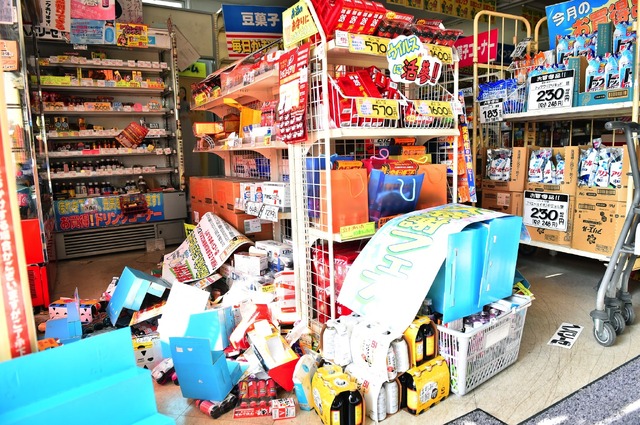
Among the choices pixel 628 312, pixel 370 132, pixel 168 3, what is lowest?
pixel 628 312

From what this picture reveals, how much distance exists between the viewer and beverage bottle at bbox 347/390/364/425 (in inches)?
74.5

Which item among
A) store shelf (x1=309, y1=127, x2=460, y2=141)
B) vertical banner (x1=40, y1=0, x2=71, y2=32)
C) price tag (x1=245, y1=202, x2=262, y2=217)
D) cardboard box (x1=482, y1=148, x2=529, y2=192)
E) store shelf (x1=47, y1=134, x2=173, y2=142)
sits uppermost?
vertical banner (x1=40, y1=0, x2=71, y2=32)

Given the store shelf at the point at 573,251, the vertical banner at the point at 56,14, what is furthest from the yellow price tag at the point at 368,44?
the vertical banner at the point at 56,14

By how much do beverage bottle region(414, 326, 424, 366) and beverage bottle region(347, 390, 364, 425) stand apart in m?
0.33

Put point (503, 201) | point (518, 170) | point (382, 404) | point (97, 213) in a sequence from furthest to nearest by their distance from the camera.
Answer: point (97, 213), point (503, 201), point (518, 170), point (382, 404)

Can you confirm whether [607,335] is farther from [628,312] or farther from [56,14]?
[56,14]

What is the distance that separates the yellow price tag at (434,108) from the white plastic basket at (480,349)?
4.06ft

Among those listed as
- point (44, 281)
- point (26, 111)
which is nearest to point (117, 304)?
point (44, 281)

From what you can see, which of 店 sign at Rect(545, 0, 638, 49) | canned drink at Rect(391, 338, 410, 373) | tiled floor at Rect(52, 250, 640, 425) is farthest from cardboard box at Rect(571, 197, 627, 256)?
canned drink at Rect(391, 338, 410, 373)

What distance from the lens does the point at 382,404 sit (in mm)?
2000

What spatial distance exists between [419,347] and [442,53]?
1832 millimetres

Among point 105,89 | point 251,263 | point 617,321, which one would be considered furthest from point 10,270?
point 105,89

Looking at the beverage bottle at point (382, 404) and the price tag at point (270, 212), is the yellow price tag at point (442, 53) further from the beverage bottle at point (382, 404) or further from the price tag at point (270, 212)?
the beverage bottle at point (382, 404)

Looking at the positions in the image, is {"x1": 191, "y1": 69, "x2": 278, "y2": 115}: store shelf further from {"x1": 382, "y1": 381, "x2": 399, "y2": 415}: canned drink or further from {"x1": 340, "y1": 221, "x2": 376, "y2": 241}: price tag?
{"x1": 382, "y1": 381, "x2": 399, "y2": 415}: canned drink
